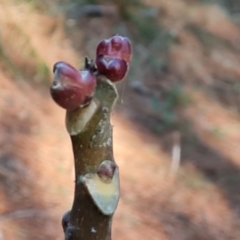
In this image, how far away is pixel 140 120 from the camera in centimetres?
259

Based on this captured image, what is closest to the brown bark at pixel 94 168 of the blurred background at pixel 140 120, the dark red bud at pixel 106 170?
the dark red bud at pixel 106 170

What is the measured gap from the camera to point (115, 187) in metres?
0.66

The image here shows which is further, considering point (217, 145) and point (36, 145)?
point (217, 145)

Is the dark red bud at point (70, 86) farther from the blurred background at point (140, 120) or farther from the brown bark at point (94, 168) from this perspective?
the blurred background at point (140, 120)

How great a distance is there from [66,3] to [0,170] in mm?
1452

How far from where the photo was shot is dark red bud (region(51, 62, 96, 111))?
550 mm

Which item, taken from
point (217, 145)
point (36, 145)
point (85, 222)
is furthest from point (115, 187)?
point (217, 145)

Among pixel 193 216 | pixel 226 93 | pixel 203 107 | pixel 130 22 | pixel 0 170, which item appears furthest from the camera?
pixel 130 22

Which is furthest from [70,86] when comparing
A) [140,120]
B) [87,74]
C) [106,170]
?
[140,120]

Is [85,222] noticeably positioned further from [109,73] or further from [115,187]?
[109,73]

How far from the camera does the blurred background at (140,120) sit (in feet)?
5.92

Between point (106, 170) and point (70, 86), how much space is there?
0.45 ft

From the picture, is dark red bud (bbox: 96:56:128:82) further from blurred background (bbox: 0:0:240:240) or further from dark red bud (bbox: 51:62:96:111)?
blurred background (bbox: 0:0:240:240)

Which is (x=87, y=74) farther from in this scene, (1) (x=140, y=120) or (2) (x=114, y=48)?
(1) (x=140, y=120)
